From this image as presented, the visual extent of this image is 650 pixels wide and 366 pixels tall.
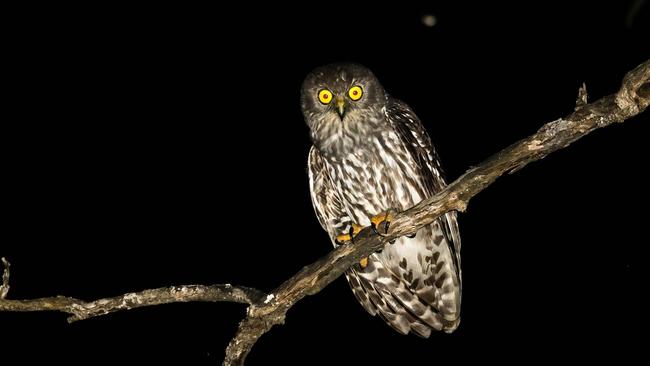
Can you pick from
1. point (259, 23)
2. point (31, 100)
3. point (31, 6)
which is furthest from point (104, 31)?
point (259, 23)

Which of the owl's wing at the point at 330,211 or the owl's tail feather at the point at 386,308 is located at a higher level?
the owl's wing at the point at 330,211

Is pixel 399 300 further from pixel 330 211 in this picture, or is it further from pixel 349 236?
pixel 330 211

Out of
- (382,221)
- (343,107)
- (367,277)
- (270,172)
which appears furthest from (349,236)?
(270,172)

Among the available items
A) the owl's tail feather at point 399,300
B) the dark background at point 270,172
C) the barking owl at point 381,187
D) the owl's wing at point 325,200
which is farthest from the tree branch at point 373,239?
the dark background at point 270,172

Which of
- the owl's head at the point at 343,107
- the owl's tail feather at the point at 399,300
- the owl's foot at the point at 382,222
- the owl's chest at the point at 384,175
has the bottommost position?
the owl's tail feather at the point at 399,300

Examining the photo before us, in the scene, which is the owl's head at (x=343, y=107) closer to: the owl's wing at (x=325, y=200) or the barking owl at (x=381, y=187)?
the barking owl at (x=381, y=187)

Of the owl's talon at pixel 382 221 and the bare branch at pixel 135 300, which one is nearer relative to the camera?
the bare branch at pixel 135 300

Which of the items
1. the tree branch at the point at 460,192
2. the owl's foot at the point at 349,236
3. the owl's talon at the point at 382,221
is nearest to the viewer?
the tree branch at the point at 460,192
